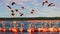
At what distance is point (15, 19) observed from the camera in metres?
38.4

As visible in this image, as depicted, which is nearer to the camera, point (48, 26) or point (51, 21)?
point (51, 21)

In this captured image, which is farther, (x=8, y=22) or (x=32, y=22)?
Result: (x=8, y=22)

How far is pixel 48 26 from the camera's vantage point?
39.7 metres

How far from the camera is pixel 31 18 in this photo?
3791cm

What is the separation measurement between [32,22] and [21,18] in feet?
7.53

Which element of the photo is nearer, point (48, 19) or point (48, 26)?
point (48, 19)

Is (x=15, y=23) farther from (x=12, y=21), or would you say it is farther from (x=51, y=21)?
(x=51, y=21)

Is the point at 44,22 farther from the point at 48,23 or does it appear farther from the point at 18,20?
the point at 18,20

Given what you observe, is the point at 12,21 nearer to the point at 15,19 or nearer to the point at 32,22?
the point at 15,19

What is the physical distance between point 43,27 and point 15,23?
3.88 metres

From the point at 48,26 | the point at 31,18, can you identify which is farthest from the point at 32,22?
the point at 48,26

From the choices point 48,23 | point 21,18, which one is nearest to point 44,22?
point 48,23

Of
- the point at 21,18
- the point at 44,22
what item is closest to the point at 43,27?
the point at 44,22

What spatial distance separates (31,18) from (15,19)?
2.24m
